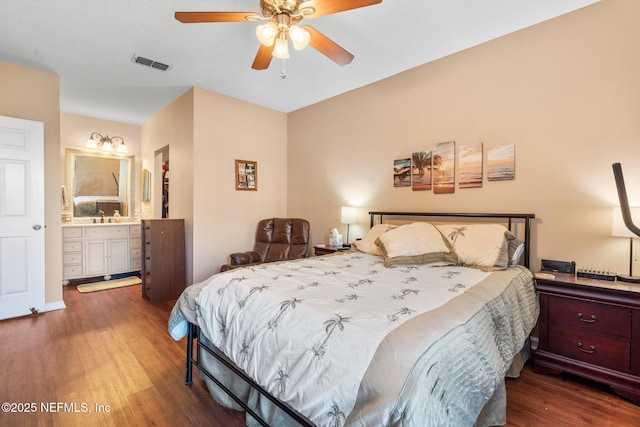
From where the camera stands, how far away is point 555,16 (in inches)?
94.6

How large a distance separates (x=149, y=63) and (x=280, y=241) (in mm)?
2622

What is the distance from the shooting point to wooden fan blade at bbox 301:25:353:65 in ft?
6.62

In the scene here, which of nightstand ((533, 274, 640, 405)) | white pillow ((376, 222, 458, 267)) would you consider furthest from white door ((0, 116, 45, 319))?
nightstand ((533, 274, 640, 405))

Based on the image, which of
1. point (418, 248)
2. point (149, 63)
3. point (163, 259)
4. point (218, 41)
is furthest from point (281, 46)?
point (163, 259)

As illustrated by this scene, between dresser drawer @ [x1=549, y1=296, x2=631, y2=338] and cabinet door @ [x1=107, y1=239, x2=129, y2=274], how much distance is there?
19.0ft

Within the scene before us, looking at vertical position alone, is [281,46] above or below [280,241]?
above

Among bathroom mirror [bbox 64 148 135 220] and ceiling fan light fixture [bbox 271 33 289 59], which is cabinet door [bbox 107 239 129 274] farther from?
ceiling fan light fixture [bbox 271 33 289 59]

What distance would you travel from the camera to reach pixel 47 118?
135 inches

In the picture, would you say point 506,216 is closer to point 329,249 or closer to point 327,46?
point 329,249

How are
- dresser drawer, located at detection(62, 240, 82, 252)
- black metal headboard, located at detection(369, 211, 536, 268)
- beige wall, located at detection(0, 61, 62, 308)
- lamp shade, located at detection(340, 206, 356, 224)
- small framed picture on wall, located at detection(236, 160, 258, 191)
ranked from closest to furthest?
black metal headboard, located at detection(369, 211, 536, 268) < beige wall, located at detection(0, 61, 62, 308) < lamp shade, located at detection(340, 206, 356, 224) < small framed picture on wall, located at detection(236, 160, 258, 191) < dresser drawer, located at detection(62, 240, 82, 252)

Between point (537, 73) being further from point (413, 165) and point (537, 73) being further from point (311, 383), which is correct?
point (311, 383)

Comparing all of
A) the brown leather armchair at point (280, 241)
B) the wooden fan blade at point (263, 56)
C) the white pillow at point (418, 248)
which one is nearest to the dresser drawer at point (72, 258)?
the brown leather armchair at point (280, 241)

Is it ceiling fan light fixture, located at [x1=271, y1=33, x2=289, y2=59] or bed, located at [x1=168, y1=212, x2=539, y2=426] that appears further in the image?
ceiling fan light fixture, located at [x1=271, y1=33, x2=289, y2=59]

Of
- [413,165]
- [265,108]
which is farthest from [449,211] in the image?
[265,108]
